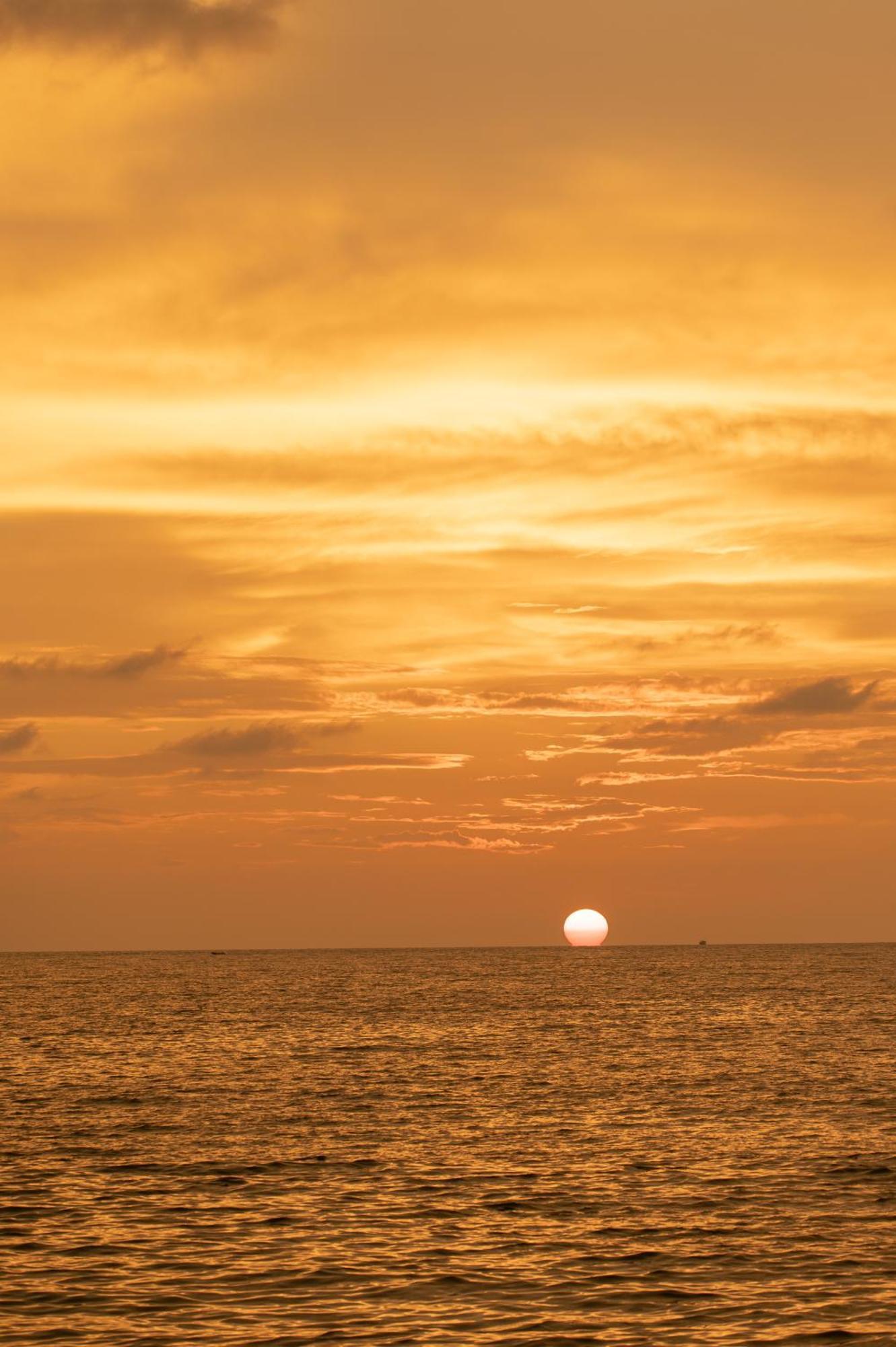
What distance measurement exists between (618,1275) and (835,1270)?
5.26 metres

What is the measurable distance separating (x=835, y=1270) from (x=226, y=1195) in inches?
722

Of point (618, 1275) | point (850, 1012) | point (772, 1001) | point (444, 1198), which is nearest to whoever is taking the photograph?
point (618, 1275)

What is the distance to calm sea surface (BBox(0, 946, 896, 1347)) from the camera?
31516 millimetres

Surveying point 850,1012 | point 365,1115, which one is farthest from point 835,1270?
point 850,1012

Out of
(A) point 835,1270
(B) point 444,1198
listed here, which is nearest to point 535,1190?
(B) point 444,1198

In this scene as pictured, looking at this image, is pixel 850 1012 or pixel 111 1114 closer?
pixel 111 1114

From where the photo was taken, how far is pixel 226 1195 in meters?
44.0

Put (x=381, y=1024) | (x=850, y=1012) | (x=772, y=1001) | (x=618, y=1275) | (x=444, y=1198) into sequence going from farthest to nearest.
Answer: (x=772, y=1001) → (x=850, y=1012) → (x=381, y=1024) → (x=444, y=1198) → (x=618, y=1275)

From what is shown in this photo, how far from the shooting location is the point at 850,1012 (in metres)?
142

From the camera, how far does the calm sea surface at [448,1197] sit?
31.5 meters

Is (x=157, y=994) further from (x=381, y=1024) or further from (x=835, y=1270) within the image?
(x=835, y=1270)

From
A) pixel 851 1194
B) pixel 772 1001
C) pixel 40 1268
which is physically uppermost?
pixel 40 1268

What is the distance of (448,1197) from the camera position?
143 feet

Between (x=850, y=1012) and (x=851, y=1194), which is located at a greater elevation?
(x=851, y=1194)
